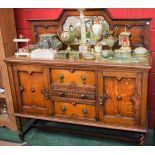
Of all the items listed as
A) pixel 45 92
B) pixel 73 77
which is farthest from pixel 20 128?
pixel 73 77

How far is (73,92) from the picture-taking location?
2.23 metres

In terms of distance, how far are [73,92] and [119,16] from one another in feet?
3.13

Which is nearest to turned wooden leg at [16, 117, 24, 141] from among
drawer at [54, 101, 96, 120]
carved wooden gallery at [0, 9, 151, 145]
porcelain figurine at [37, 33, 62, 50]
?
carved wooden gallery at [0, 9, 151, 145]

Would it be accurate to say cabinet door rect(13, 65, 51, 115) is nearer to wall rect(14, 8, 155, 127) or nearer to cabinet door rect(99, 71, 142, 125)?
cabinet door rect(99, 71, 142, 125)

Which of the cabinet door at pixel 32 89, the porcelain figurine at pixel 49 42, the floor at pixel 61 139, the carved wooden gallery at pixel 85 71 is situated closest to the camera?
the carved wooden gallery at pixel 85 71

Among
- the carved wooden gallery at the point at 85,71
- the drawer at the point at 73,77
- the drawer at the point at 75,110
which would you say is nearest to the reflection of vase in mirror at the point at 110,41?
the carved wooden gallery at the point at 85,71

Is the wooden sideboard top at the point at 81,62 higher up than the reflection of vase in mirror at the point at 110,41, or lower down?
lower down

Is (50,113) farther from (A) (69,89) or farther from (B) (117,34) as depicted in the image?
(B) (117,34)

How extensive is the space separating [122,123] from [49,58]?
3.01ft

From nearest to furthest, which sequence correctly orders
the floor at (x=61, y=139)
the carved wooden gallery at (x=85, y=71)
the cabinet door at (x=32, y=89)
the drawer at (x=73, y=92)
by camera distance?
1. the carved wooden gallery at (x=85, y=71)
2. the drawer at (x=73, y=92)
3. the cabinet door at (x=32, y=89)
4. the floor at (x=61, y=139)

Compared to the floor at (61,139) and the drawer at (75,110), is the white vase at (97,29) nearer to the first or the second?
the drawer at (75,110)

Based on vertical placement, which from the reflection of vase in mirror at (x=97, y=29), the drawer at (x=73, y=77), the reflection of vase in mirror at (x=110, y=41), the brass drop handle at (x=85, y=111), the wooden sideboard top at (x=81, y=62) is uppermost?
the reflection of vase in mirror at (x=97, y=29)

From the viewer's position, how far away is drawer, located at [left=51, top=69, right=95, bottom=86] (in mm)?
2123

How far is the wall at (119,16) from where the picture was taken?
7.88 feet
